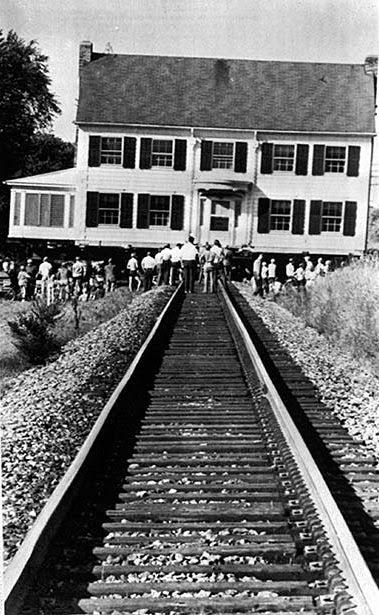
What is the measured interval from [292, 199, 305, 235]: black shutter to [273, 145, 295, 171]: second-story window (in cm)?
133

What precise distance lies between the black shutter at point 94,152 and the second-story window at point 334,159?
808 cm

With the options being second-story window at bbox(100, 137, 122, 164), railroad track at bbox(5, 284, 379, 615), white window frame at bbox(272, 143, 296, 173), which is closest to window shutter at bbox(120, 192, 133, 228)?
second-story window at bbox(100, 137, 122, 164)

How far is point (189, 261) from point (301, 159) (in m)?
13.4

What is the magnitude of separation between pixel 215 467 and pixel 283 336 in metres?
7.29

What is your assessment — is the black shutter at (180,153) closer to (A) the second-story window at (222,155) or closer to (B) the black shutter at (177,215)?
(A) the second-story window at (222,155)

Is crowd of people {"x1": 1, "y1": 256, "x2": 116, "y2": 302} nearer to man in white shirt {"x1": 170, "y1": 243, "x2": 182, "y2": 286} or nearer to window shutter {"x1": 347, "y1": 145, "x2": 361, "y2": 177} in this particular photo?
man in white shirt {"x1": 170, "y1": 243, "x2": 182, "y2": 286}

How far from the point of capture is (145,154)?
3153cm

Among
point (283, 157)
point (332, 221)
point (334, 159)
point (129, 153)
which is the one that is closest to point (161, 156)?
point (129, 153)

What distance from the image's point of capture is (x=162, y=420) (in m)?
7.02

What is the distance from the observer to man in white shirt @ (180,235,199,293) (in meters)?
19.4

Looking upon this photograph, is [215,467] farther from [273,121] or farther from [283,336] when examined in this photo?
[273,121]

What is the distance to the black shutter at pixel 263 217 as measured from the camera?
31.4 m

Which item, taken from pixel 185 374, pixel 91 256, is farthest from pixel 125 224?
pixel 185 374

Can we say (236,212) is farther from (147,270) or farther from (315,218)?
(147,270)
